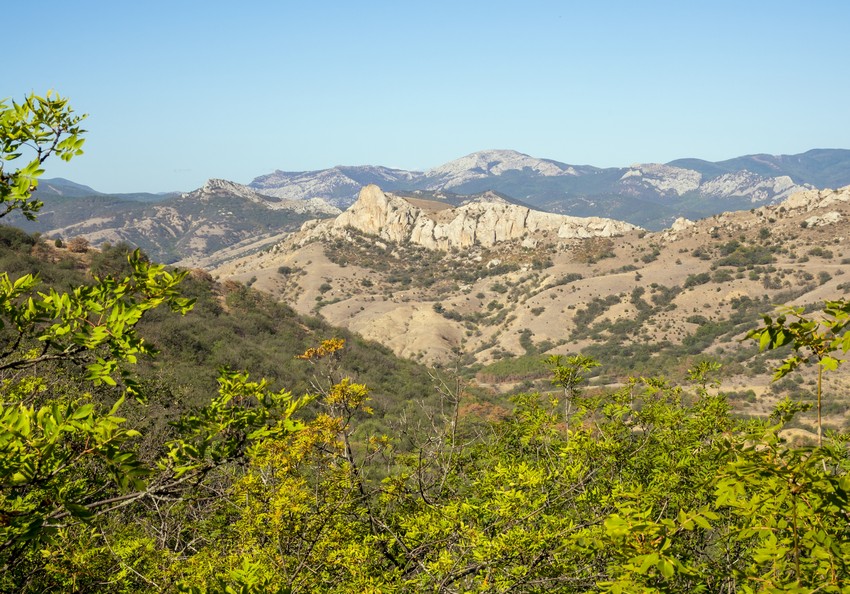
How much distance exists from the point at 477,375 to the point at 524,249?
185 feet

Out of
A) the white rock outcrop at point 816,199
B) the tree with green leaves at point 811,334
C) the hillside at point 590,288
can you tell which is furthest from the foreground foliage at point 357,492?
the white rock outcrop at point 816,199

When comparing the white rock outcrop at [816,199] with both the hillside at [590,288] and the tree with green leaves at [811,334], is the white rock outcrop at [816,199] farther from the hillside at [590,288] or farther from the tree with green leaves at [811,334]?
the tree with green leaves at [811,334]

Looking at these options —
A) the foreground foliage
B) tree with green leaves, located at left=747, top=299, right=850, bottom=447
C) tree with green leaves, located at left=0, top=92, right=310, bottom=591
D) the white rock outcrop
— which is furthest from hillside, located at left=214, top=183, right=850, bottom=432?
tree with green leaves, located at left=0, top=92, right=310, bottom=591

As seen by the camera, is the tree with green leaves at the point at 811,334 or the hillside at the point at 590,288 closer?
the tree with green leaves at the point at 811,334

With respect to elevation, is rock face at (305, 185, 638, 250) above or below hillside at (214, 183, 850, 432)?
above

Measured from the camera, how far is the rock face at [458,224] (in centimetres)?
13800

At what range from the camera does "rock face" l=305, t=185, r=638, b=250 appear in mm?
138000

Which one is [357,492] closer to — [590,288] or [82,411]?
[82,411]

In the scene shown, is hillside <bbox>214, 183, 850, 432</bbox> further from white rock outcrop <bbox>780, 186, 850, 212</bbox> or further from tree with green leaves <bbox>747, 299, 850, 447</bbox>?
tree with green leaves <bbox>747, 299, 850, 447</bbox>

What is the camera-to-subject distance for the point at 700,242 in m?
114

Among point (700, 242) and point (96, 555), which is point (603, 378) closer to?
point (700, 242)

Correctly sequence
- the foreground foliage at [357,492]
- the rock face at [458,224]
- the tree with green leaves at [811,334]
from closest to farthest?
the tree with green leaves at [811,334], the foreground foliage at [357,492], the rock face at [458,224]

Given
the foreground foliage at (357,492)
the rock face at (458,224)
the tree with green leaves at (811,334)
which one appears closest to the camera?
the tree with green leaves at (811,334)

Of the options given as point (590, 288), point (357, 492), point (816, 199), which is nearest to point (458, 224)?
point (590, 288)
